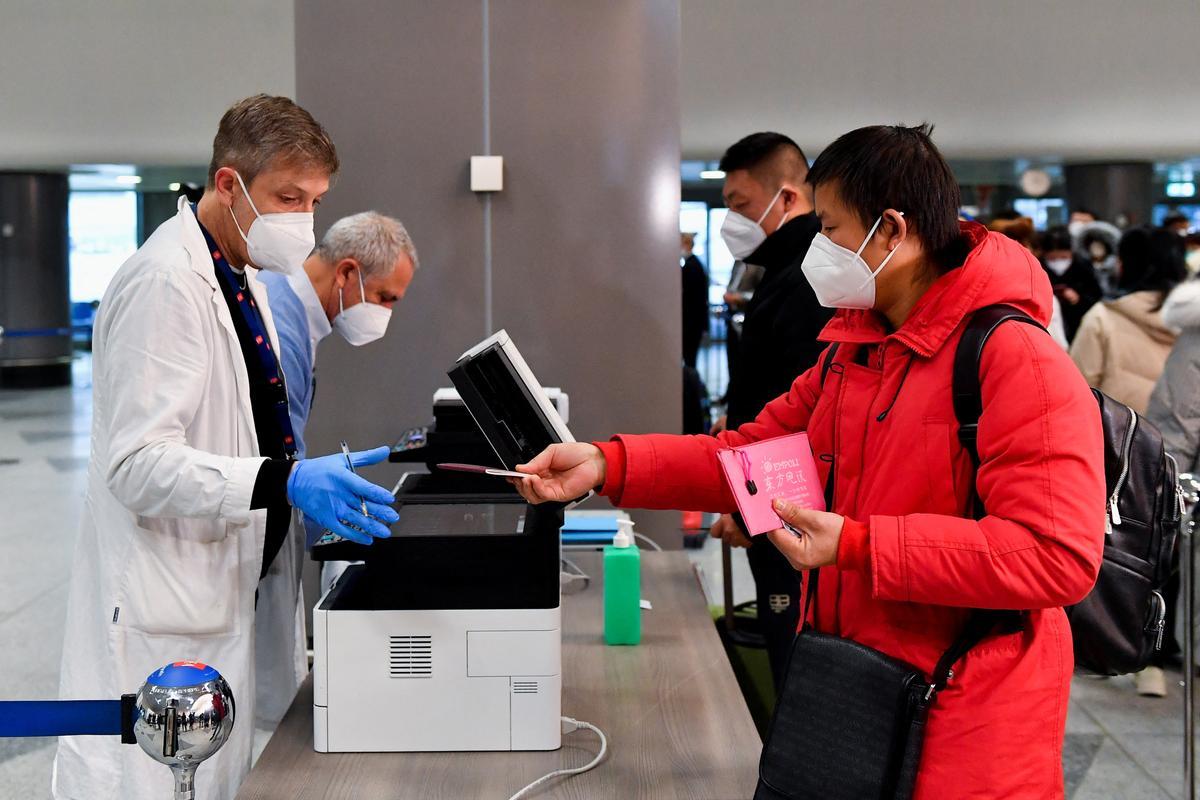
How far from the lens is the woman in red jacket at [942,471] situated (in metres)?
1.21

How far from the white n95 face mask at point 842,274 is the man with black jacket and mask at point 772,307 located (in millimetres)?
947

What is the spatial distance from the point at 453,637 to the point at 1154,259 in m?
3.72

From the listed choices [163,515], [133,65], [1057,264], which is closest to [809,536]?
[163,515]

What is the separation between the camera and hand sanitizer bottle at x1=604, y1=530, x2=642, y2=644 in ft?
7.01

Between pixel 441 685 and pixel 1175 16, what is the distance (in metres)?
7.57

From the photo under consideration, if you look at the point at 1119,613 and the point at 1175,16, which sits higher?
the point at 1175,16

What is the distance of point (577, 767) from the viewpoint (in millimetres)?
1643

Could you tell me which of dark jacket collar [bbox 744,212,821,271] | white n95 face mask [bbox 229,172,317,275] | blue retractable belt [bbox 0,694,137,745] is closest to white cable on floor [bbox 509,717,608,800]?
blue retractable belt [bbox 0,694,137,745]

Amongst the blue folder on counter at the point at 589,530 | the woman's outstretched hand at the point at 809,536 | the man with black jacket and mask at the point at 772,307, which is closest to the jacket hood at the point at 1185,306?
the man with black jacket and mask at the point at 772,307

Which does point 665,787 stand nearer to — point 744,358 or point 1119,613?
point 1119,613

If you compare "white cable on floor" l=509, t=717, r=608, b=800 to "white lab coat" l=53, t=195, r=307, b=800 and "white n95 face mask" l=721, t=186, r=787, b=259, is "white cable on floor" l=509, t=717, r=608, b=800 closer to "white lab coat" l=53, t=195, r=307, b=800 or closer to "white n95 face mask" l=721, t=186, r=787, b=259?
"white lab coat" l=53, t=195, r=307, b=800

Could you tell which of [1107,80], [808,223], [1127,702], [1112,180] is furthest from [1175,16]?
[1112,180]

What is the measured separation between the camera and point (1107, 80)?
900cm

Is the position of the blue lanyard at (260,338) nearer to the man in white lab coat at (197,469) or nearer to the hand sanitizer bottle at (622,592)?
Result: the man in white lab coat at (197,469)
